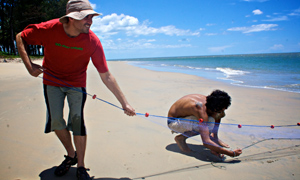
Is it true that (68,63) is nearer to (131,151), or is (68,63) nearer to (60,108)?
(60,108)

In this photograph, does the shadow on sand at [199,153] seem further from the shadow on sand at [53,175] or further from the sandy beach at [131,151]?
the shadow on sand at [53,175]

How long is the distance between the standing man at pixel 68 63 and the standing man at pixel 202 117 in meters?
1.06

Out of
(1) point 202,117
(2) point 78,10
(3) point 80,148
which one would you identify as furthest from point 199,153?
(2) point 78,10

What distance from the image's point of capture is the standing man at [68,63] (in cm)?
228

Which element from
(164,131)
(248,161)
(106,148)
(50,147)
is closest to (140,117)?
(164,131)

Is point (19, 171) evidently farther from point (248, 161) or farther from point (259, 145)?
point (259, 145)

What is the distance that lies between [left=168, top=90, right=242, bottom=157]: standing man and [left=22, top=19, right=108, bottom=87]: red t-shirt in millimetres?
1483

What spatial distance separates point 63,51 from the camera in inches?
91.9

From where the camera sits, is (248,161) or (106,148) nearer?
(248,161)

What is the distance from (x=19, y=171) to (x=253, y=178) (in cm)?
312

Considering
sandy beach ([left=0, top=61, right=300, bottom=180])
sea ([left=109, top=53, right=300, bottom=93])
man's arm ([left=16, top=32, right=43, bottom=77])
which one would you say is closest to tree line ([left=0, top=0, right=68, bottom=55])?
sea ([left=109, top=53, right=300, bottom=93])

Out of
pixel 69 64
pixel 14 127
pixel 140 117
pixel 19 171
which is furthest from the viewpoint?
pixel 140 117

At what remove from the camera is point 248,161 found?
10.2 ft

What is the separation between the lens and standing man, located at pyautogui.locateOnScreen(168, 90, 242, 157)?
302cm
